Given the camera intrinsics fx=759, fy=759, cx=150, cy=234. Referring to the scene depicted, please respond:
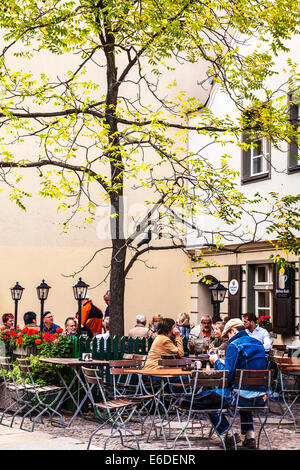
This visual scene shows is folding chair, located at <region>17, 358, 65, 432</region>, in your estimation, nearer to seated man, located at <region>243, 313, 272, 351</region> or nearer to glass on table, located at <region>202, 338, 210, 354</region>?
glass on table, located at <region>202, 338, 210, 354</region>

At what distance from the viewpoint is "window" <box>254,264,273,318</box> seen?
705 inches

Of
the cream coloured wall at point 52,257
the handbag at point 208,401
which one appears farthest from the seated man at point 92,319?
the handbag at point 208,401

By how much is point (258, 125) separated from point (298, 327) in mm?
5430

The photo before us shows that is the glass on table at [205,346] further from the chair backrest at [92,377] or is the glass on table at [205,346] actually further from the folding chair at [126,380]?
the chair backrest at [92,377]

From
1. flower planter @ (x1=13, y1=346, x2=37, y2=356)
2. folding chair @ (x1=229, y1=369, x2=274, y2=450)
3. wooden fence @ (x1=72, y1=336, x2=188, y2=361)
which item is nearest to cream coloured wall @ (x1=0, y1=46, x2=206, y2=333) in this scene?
flower planter @ (x1=13, y1=346, x2=37, y2=356)

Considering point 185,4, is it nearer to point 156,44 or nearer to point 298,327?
point 156,44

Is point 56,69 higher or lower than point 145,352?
higher

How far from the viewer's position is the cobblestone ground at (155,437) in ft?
29.2

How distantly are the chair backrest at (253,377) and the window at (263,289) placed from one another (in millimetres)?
9372

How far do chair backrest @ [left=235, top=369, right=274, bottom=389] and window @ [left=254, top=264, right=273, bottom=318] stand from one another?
9372 millimetres

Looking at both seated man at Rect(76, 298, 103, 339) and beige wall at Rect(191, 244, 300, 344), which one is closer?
seated man at Rect(76, 298, 103, 339)

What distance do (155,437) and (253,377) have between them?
5.90ft

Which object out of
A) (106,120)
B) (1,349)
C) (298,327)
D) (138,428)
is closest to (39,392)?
(138,428)
